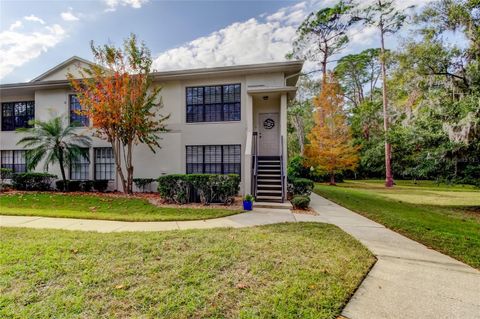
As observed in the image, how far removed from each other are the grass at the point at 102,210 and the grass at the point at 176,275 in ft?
5.36

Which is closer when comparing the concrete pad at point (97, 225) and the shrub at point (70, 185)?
the concrete pad at point (97, 225)

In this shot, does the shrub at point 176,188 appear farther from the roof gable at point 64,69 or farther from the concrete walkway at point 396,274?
the roof gable at point 64,69

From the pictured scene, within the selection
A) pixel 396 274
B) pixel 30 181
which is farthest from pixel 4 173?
pixel 396 274

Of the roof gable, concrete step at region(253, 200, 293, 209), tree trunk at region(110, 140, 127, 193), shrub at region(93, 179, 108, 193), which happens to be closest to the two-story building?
shrub at region(93, 179, 108, 193)

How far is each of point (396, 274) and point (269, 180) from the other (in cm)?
660

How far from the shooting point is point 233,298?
258 cm

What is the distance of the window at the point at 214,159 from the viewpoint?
1119cm

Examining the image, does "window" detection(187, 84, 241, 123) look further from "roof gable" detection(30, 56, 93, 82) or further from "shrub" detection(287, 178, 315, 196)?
"roof gable" detection(30, 56, 93, 82)

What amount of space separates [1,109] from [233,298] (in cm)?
1843

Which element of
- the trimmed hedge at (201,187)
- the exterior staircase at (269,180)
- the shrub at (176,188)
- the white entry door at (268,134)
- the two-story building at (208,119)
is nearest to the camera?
the trimmed hedge at (201,187)

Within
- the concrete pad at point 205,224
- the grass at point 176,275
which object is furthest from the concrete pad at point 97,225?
the concrete pad at point 205,224

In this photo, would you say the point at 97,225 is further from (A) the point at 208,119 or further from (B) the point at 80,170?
(B) the point at 80,170

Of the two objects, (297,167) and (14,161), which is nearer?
(14,161)

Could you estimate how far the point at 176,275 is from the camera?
9.96ft
